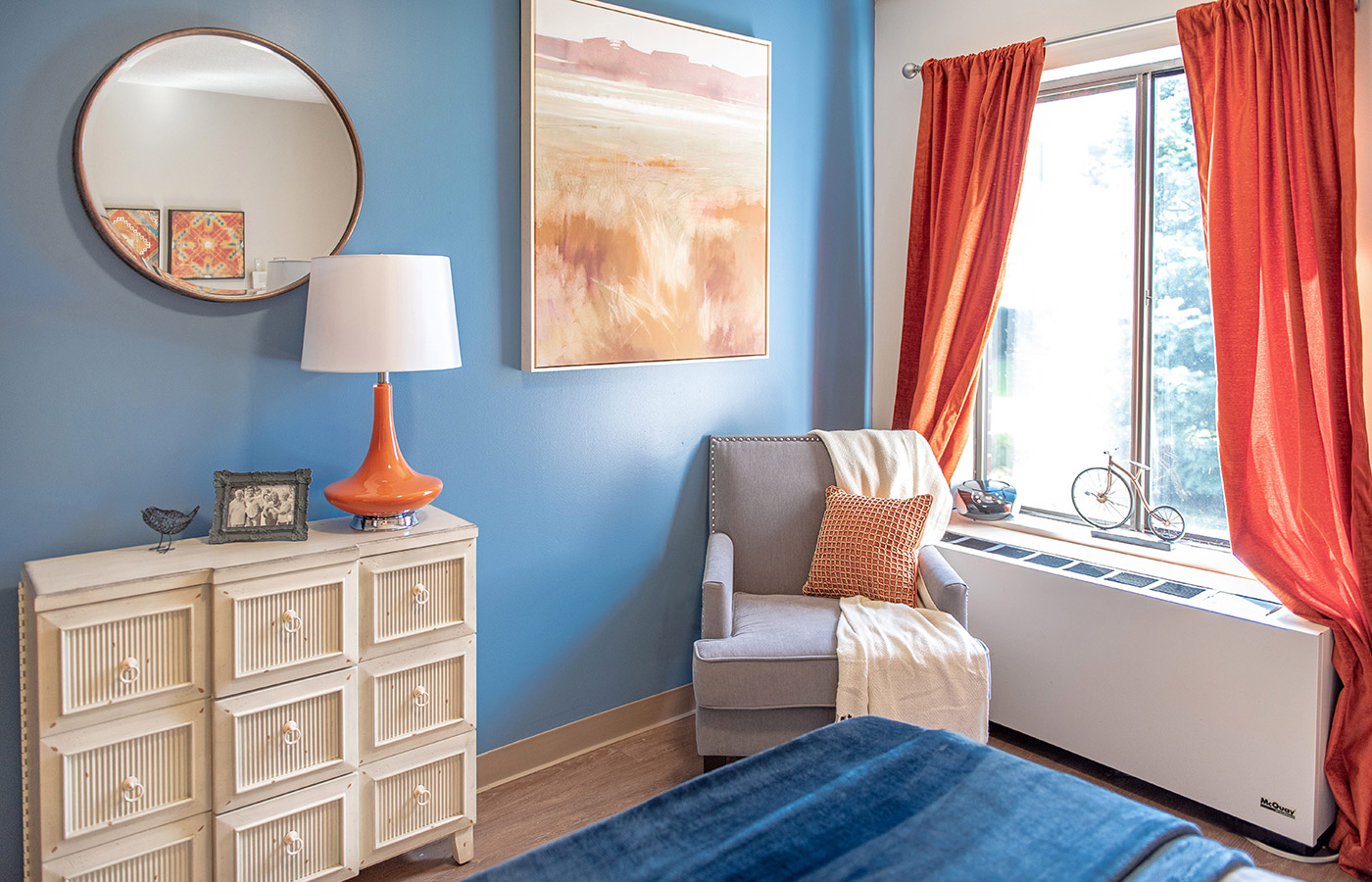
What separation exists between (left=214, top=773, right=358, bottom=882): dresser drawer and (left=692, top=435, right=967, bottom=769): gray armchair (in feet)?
3.09

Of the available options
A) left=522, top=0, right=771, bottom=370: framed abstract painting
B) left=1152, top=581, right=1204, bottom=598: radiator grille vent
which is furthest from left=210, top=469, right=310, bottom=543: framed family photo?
left=1152, top=581, right=1204, bottom=598: radiator grille vent

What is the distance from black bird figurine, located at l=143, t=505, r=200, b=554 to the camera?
2.01m

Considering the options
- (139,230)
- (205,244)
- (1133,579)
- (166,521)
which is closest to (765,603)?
(1133,579)

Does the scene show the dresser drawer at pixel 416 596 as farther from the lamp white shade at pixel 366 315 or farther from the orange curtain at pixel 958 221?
the orange curtain at pixel 958 221

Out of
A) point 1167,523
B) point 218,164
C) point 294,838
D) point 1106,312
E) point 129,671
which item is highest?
point 218,164

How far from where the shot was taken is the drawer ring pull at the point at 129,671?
185 centimetres

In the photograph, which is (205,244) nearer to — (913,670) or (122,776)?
(122,776)

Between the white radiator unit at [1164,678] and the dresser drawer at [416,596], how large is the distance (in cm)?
170

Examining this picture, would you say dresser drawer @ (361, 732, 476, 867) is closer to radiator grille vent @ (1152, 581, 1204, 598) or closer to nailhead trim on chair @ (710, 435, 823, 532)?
nailhead trim on chair @ (710, 435, 823, 532)

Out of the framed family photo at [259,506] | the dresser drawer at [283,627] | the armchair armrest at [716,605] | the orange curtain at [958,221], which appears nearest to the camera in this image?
the dresser drawer at [283,627]

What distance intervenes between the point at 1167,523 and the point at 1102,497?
24 cm

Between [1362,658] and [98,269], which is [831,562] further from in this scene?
[98,269]

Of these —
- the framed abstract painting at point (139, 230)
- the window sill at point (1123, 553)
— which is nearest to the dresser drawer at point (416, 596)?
the framed abstract painting at point (139, 230)

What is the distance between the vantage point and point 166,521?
6.64 ft
